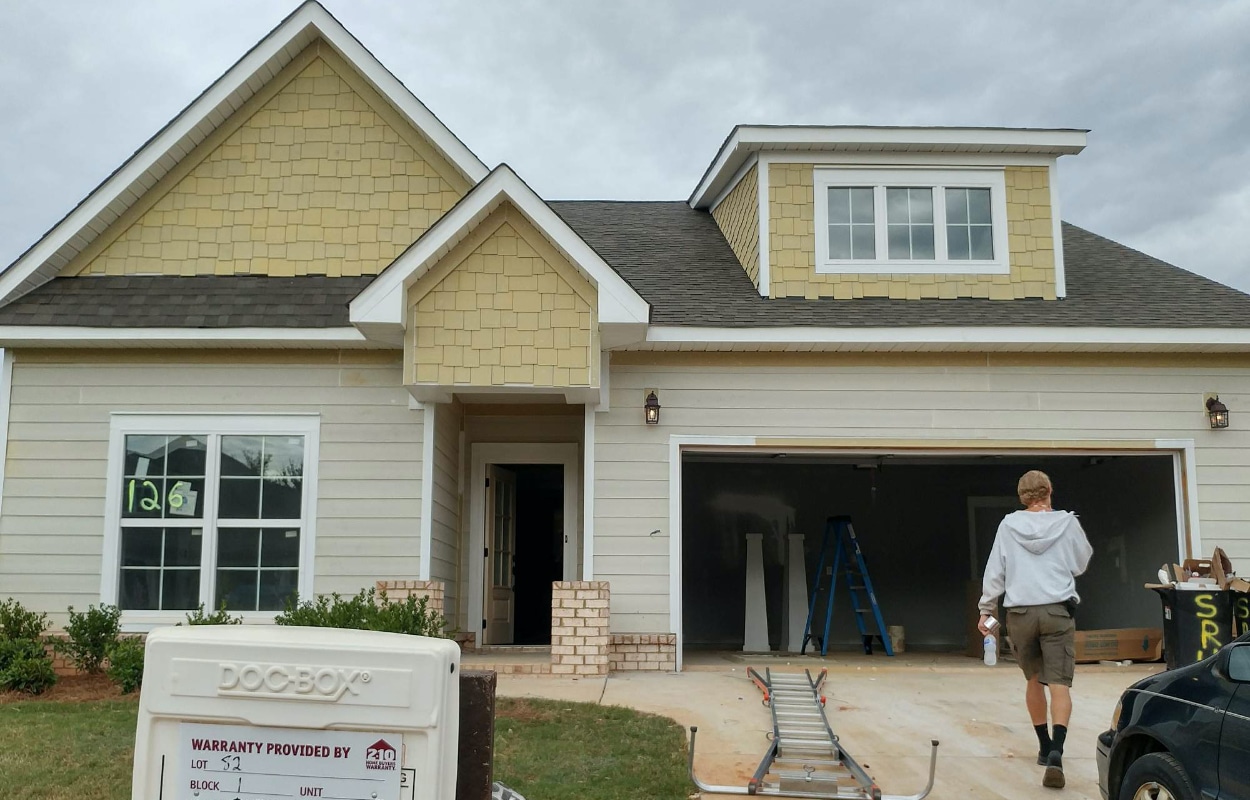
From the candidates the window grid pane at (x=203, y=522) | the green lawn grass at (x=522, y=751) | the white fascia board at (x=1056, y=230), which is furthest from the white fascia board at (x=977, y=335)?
the window grid pane at (x=203, y=522)

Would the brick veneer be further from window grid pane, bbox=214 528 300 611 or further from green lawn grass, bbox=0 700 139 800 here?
green lawn grass, bbox=0 700 139 800

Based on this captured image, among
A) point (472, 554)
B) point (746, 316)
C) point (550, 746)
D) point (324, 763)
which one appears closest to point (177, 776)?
point (324, 763)

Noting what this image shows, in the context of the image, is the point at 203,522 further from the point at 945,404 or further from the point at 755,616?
the point at 945,404

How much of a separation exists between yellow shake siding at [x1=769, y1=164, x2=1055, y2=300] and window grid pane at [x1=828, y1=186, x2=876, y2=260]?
251 millimetres

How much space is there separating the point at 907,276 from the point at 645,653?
4576mm

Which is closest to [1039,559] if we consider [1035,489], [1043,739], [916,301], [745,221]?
[1035,489]

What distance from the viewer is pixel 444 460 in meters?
10.9

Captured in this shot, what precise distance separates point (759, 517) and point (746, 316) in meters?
5.96

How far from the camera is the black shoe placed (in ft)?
18.6

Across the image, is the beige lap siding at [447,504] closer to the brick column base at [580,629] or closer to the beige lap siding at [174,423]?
the beige lap siding at [174,423]

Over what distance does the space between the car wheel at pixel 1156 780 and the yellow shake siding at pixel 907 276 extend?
23.0 ft

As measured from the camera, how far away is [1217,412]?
33.7 ft

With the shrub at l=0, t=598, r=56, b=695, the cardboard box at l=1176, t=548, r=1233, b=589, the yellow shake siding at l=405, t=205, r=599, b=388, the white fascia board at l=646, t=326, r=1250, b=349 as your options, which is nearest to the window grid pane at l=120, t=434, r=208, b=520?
the shrub at l=0, t=598, r=56, b=695

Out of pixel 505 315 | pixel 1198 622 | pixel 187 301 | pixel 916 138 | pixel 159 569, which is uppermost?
pixel 916 138
